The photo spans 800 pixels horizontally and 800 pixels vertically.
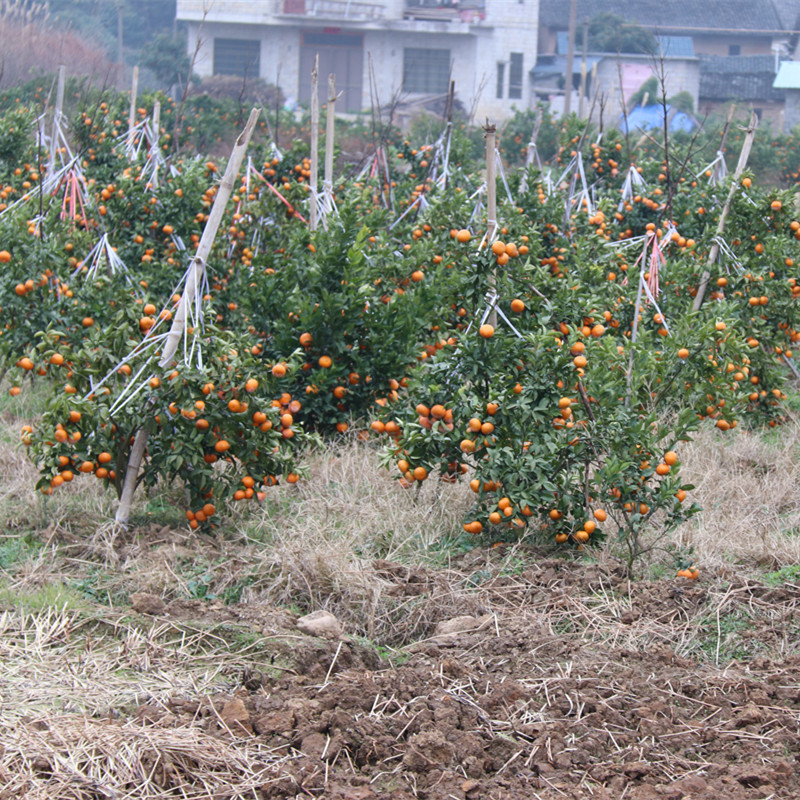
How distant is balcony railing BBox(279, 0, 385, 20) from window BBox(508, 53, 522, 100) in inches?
206

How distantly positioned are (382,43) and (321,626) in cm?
3594

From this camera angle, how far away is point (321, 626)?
352 centimetres

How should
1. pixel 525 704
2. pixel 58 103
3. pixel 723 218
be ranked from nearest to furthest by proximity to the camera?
pixel 525 704 < pixel 723 218 < pixel 58 103

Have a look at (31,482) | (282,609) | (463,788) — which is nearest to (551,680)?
(463,788)

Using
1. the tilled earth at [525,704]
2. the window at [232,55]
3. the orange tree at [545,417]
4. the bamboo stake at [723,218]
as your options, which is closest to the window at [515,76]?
the window at [232,55]

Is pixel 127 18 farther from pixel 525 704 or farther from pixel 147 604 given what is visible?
pixel 525 704

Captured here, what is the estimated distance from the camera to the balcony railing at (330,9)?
116ft

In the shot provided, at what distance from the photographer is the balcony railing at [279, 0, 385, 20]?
35344mm

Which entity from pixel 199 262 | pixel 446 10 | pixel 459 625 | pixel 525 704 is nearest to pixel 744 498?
pixel 459 625

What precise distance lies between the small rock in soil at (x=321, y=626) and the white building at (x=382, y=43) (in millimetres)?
33462

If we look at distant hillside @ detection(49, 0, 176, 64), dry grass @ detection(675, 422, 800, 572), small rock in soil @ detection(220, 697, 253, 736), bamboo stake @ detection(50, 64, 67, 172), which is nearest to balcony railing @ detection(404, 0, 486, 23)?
distant hillside @ detection(49, 0, 176, 64)

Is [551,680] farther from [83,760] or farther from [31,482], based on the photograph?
[31,482]

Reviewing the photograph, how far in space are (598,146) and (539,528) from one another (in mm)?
7297

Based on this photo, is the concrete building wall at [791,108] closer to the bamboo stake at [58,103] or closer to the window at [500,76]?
the window at [500,76]
